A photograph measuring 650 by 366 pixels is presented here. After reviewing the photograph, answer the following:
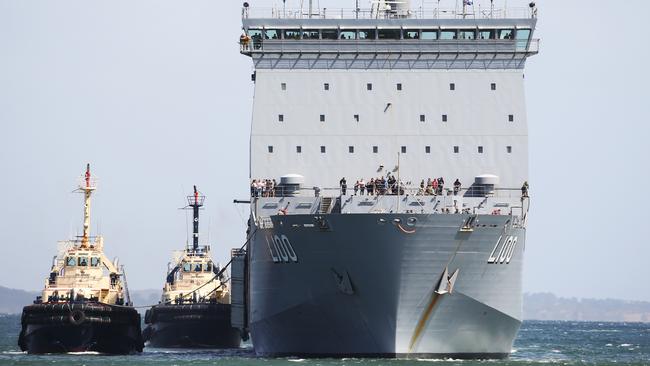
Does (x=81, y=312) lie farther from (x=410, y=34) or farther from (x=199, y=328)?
(x=410, y=34)

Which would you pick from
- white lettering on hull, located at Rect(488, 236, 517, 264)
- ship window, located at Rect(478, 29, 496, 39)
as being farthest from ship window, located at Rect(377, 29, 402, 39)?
white lettering on hull, located at Rect(488, 236, 517, 264)

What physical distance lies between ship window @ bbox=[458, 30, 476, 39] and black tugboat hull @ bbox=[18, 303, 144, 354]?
16614 mm

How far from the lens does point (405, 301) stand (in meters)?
34.8

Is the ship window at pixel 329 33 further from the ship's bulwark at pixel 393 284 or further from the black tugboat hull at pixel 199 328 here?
the black tugboat hull at pixel 199 328

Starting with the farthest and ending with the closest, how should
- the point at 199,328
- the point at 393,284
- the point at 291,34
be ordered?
the point at 199,328
the point at 291,34
the point at 393,284

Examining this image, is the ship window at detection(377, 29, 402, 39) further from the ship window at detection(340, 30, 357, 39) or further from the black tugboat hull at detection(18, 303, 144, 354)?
the black tugboat hull at detection(18, 303, 144, 354)

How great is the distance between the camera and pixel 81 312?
153ft

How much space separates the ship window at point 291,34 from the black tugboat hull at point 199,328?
1730 cm

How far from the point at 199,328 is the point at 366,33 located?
1873 cm

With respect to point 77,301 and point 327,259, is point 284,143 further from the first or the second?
point 77,301

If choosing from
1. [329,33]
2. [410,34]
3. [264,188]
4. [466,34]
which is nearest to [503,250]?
[264,188]

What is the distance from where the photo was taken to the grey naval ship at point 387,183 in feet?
115

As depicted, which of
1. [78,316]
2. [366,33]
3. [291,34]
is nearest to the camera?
[366,33]

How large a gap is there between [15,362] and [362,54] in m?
14.5
